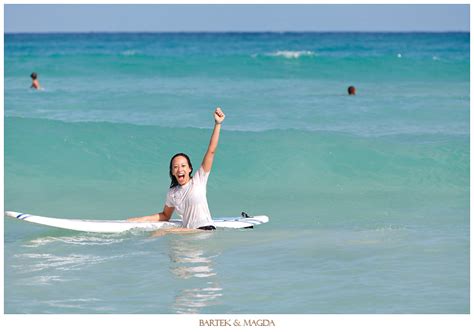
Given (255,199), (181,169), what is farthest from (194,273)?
(255,199)

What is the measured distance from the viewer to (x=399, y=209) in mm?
10844

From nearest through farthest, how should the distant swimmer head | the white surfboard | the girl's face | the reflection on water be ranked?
1. the reflection on water
2. the girl's face
3. the white surfboard
4. the distant swimmer head

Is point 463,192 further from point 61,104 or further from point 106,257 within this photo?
point 61,104

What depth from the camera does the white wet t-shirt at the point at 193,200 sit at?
8977 mm

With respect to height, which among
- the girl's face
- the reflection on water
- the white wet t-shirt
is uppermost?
the girl's face

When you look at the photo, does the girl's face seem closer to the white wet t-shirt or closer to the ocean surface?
the white wet t-shirt

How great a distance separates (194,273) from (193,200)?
54.5 inches

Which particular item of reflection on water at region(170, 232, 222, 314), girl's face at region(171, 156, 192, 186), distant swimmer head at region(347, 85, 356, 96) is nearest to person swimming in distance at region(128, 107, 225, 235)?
girl's face at region(171, 156, 192, 186)

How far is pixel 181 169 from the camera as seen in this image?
8977 mm

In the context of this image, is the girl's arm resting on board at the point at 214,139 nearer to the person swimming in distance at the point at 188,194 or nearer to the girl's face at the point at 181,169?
the person swimming in distance at the point at 188,194

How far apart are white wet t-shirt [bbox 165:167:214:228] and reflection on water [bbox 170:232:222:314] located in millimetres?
167

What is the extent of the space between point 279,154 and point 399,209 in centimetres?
365

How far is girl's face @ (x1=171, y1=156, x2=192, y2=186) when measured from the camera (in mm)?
8938

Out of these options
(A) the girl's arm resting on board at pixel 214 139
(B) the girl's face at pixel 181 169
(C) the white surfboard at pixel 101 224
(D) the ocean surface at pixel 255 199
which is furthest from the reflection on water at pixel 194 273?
(A) the girl's arm resting on board at pixel 214 139
